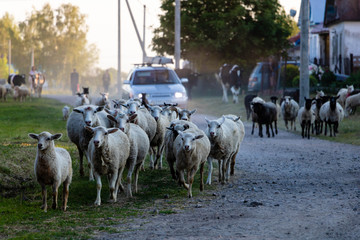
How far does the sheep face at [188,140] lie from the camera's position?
11328mm

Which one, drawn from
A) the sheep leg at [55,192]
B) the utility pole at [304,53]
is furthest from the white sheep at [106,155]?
the utility pole at [304,53]

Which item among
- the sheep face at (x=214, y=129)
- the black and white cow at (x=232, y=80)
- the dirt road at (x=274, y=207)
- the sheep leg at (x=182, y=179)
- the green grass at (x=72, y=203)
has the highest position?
the black and white cow at (x=232, y=80)

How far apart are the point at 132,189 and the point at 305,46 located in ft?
53.3

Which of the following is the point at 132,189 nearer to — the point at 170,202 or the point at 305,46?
the point at 170,202

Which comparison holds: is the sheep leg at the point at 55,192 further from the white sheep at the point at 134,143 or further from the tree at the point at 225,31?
the tree at the point at 225,31

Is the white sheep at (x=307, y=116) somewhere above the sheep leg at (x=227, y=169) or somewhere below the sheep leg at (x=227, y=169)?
above

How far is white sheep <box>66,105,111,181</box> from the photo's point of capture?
1280 centimetres

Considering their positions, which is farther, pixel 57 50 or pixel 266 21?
pixel 57 50

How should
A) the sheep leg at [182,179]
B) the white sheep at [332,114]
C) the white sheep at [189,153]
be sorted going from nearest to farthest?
the white sheep at [189,153], the sheep leg at [182,179], the white sheep at [332,114]

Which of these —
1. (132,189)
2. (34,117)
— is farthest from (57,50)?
(132,189)

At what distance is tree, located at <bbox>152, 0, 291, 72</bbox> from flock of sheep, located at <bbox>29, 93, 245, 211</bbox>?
110 feet

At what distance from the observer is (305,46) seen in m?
26.7

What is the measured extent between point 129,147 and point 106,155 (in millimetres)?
761

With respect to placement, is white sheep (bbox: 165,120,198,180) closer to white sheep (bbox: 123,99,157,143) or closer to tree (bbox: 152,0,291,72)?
white sheep (bbox: 123,99,157,143)
